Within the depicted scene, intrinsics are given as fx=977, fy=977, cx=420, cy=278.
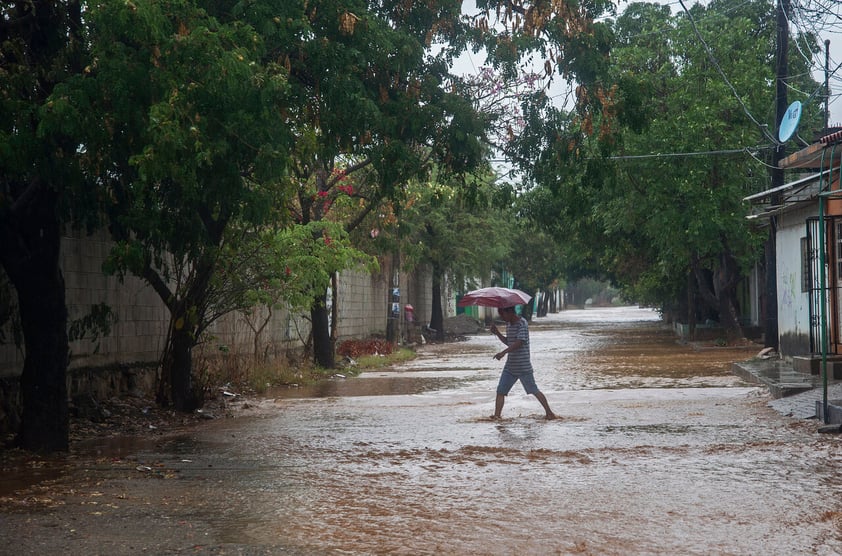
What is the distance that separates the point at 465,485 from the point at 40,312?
4.87m

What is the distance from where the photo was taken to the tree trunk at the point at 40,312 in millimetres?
10039

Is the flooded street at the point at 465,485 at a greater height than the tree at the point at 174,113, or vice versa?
the tree at the point at 174,113

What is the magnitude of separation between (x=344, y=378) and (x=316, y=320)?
1814mm

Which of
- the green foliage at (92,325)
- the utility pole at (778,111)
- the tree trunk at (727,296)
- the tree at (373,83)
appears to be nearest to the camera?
the tree at (373,83)

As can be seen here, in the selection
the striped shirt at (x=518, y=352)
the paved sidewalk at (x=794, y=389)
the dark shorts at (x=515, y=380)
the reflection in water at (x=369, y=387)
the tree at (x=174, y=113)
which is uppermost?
the tree at (x=174, y=113)

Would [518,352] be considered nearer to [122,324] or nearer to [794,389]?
[794,389]

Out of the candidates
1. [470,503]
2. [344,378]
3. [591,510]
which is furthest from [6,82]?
[344,378]

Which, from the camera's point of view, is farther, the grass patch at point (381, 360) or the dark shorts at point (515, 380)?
the grass patch at point (381, 360)

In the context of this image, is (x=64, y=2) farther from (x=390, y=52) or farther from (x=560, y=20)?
(x=560, y=20)

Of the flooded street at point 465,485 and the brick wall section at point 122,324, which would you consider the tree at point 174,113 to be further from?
the brick wall section at point 122,324

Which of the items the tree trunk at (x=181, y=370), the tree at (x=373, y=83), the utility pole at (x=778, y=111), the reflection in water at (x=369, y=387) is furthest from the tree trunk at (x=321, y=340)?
the tree at (x=373, y=83)

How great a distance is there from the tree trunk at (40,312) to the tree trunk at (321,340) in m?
12.7

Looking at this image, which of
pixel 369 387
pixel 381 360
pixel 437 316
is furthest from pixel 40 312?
pixel 437 316

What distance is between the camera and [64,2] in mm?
10305
